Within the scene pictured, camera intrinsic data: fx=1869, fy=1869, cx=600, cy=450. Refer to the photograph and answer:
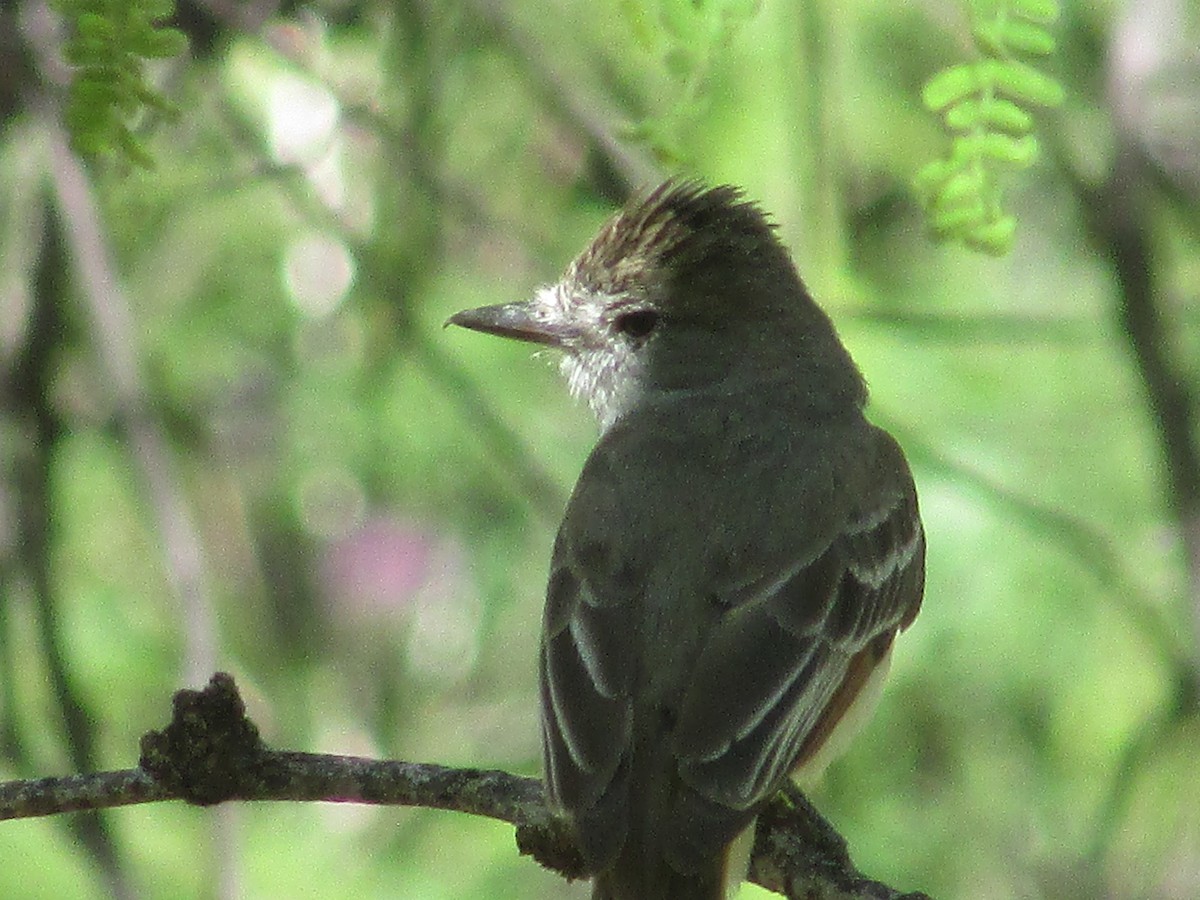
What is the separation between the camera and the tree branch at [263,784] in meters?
3.02

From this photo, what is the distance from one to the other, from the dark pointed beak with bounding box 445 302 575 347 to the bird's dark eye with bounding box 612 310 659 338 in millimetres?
119

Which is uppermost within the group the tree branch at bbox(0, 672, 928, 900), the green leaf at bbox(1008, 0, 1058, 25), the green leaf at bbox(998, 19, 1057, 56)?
the green leaf at bbox(1008, 0, 1058, 25)

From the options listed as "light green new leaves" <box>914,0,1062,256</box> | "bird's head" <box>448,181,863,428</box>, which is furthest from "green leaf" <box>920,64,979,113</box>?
"bird's head" <box>448,181,863,428</box>

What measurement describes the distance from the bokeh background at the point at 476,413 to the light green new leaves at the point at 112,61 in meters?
1.51

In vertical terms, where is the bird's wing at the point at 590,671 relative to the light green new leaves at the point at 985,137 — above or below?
below

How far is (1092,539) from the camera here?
15.0ft

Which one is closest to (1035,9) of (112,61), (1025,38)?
(1025,38)

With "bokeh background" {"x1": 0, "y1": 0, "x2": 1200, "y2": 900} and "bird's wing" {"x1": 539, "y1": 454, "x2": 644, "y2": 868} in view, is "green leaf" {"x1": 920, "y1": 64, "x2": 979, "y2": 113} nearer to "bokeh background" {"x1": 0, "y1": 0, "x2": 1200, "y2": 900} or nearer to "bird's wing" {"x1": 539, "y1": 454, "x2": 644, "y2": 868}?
"bird's wing" {"x1": 539, "y1": 454, "x2": 644, "y2": 868}

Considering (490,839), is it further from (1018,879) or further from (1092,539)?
(1092,539)

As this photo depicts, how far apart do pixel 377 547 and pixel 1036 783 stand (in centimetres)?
236

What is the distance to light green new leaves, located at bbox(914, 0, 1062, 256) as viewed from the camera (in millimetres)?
2891

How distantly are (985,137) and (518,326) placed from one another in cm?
178

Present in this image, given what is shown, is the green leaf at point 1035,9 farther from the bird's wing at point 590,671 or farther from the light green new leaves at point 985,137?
the bird's wing at point 590,671

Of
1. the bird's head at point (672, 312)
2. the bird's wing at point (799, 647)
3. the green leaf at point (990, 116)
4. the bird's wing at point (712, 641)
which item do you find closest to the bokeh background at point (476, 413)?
the bird's head at point (672, 312)
